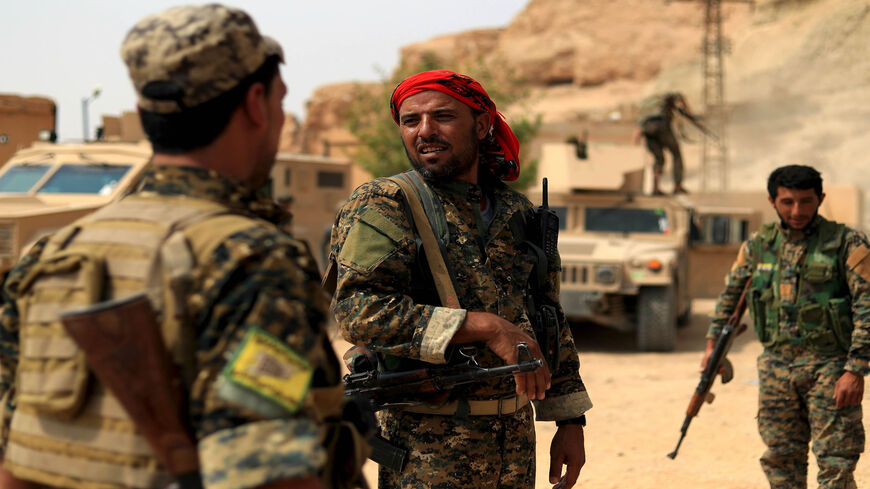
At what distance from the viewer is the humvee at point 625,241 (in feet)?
27.3

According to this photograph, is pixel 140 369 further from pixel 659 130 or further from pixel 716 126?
pixel 716 126

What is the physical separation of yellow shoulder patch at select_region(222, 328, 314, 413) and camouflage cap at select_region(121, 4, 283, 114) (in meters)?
0.34

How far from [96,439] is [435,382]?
1066mm

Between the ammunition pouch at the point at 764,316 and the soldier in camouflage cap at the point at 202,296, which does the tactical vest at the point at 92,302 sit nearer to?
the soldier in camouflage cap at the point at 202,296

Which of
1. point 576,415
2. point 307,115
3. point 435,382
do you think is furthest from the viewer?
point 307,115

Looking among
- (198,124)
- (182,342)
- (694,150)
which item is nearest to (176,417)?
(182,342)

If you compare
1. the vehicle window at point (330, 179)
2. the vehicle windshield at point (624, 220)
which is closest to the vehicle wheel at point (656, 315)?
the vehicle windshield at point (624, 220)

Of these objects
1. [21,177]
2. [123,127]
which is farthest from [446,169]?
[123,127]

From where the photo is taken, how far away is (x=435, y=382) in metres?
2.16

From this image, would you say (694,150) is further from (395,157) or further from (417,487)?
(417,487)

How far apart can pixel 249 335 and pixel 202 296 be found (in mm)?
87

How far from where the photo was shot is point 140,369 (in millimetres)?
1131

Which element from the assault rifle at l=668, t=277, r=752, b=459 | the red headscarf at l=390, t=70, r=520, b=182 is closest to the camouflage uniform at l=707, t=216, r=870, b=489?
the assault rifle at l=668, t=277, r=752, b=459

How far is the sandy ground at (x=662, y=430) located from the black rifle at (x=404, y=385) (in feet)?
8.20
